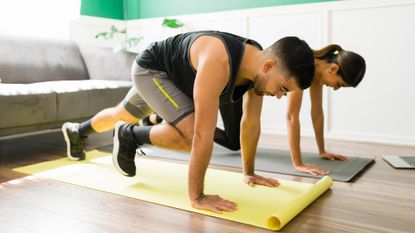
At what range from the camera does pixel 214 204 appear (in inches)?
55.8

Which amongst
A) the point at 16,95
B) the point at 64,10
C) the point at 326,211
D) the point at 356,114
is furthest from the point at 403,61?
the point at 64,10

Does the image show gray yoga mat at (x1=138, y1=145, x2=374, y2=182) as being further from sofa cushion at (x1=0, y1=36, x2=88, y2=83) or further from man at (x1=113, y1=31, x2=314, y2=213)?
sofa cushion at (x1=0, y1=36, x2=88, y2=83)

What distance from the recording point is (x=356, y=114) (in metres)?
2.94

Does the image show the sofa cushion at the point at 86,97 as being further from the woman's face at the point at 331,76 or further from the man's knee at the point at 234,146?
the woman's face at the point at 331,76

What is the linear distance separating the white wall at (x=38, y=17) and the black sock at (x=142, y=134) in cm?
195

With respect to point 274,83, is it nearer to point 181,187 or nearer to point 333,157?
point 181,187

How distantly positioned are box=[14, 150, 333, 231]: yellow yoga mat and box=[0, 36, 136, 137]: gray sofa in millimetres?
298

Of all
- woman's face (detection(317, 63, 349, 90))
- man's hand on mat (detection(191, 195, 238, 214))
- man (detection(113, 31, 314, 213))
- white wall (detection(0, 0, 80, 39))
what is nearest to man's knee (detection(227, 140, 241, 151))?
man (detection(113, 31, 314, 213))

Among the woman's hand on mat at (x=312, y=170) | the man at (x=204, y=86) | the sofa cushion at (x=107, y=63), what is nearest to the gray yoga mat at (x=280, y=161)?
the woman's hand on mat at (x=312, y=170)

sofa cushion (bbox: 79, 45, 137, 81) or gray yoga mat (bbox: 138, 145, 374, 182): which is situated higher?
sofa cushion (bbox: 79, 45, 137, 81)

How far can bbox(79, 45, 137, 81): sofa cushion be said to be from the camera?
3.14m

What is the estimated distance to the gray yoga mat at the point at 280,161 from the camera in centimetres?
196

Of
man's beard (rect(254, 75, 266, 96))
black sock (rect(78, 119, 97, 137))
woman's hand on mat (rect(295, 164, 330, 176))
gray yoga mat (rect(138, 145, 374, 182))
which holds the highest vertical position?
man's beard (rect(254, 75, 266, 96))

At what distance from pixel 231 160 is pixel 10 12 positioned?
2.36m
